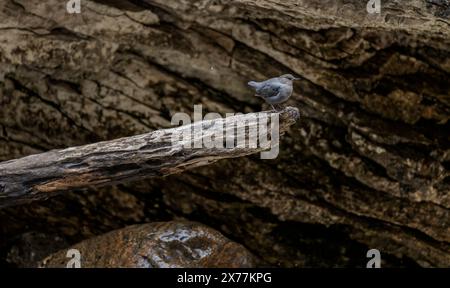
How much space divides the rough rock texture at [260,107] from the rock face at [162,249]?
0.44 meters

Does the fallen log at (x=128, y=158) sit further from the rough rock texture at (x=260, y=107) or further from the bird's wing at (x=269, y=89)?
the rough rock texture at (x=260, y=107)

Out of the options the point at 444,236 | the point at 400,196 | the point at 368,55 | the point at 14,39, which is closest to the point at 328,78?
the point at 368,55

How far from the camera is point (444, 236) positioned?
688 centimetres

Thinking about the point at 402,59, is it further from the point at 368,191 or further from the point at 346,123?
the point at 368,191

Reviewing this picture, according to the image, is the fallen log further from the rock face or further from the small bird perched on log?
the rock face

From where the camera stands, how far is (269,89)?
531 cm

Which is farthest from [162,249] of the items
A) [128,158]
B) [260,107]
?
[128,158]

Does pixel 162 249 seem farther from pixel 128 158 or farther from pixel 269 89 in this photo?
pixel 269 89

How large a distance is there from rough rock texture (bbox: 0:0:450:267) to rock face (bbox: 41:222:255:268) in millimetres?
441

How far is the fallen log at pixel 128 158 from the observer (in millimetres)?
4809

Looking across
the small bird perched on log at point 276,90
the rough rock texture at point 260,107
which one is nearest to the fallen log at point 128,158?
the small bird perched on log at point 276,90

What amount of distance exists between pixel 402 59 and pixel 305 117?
1066 millimetres

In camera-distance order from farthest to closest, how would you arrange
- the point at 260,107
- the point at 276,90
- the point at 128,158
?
the point at 260,107 → the point at 276,90 → the point at 128,158

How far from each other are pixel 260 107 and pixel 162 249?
1.68 m
